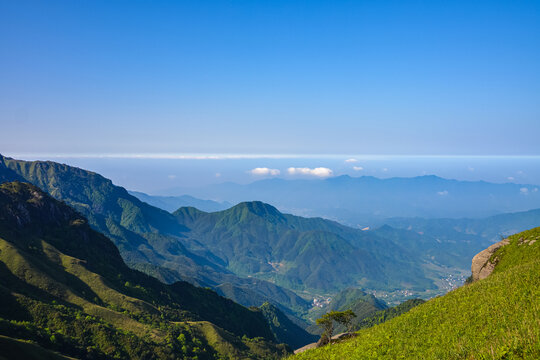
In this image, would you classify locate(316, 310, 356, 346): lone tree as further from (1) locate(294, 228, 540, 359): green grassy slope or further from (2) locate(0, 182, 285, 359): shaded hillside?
(2) locate(0, 182, 285, 359): shaded hillside

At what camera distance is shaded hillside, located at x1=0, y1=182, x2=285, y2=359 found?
9584 centimetres

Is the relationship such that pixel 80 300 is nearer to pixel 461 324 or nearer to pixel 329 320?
pixel 329 320

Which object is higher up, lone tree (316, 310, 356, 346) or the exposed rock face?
the exposed rock face

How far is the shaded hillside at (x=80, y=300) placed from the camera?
95.8m

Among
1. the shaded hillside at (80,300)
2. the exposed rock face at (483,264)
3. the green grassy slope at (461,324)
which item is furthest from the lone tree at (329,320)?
the shaded hillside at (80,300)

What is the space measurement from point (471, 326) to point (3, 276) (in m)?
153

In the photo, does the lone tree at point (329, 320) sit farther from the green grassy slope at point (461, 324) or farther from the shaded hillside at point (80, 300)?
the shaded hillside at point (80, 300)

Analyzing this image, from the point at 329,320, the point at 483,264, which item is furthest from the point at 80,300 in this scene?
the point at 483,264

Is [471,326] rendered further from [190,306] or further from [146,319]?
[190,306]

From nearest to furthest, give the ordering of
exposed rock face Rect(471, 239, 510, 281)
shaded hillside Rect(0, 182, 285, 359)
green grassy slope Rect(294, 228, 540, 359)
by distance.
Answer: green grassy slope Rect(294, 228, 540, 359) < exposed rock face Rect(471, 239, 510, 281) < shaded hillside Rect(0, 182, 285, 359)

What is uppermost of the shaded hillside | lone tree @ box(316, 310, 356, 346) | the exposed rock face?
the exposed rock face

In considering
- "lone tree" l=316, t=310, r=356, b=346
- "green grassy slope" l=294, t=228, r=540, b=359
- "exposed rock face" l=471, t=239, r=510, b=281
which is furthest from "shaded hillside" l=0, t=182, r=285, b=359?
"exposed rock face" l=471, t=239, r=510, b=281

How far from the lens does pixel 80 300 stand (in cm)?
11981

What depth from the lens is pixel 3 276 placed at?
11262 cm
